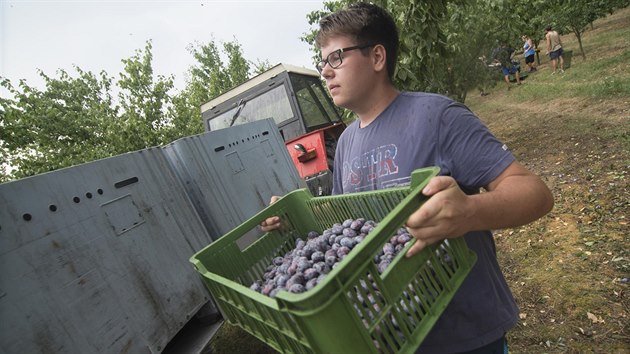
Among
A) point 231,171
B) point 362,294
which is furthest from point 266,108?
point 362,294

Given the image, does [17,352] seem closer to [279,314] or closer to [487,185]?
[279,314]

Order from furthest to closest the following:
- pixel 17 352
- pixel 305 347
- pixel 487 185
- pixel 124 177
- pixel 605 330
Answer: pixel 605 330
pixel 124 177
pixel 17 352
pixel 487 185
pixel 305 347

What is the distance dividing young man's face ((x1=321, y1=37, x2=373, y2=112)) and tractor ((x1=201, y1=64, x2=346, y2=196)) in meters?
3.28

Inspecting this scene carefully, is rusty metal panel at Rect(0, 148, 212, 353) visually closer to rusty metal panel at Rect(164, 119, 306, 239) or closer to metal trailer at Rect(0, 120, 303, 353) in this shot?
metal trailer at Rect(0, 120, 303, 353)

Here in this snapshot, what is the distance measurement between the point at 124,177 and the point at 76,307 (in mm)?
798

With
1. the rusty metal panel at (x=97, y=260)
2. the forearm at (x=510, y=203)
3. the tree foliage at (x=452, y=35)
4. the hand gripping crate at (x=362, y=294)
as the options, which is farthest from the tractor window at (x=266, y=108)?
the forearm at (x=510, y=203)

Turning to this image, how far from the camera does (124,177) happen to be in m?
2.06

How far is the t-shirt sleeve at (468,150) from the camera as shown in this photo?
118 cm

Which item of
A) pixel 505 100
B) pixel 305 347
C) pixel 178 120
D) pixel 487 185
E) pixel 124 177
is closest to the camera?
pixel 305 347

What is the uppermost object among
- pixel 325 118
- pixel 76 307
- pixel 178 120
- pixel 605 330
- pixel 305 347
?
pixel 178 120

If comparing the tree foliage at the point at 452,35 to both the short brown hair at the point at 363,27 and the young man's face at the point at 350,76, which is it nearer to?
the short brown hair at the point at 363,27

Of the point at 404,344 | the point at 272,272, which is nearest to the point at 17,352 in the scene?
the point at 272,272

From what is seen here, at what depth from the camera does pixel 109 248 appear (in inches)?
71.7

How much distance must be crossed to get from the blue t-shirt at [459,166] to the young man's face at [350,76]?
0.21m
